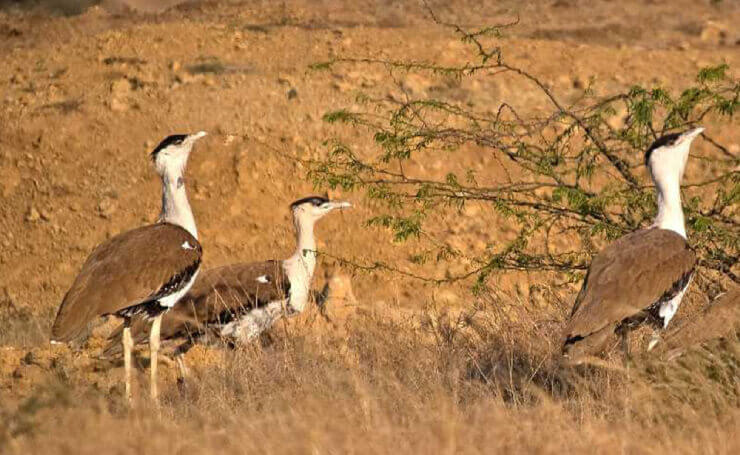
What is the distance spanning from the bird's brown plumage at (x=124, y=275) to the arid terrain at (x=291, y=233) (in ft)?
1.58

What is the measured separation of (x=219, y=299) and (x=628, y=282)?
4722mm

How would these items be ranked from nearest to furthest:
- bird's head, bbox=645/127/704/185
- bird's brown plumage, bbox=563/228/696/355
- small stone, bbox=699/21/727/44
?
bird's brown plumage, bbox=563/228/696/355
bird's head, bbox=645/127/704/185
small stone, bbox=699/21/727/44

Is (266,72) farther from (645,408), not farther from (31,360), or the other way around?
(645,408)

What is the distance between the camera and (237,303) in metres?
12.1

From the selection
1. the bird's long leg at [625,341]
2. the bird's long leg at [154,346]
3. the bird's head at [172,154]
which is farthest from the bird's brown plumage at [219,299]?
the bird's long leg at [625,341]

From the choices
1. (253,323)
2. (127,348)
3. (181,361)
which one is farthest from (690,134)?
(253,323)

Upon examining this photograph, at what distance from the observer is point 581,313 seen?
8367 mm

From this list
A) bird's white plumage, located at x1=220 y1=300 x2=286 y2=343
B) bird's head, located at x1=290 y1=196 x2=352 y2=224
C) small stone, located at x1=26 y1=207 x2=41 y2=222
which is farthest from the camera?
small stone, located at x1=26 y1=207 x2=41 y2=222

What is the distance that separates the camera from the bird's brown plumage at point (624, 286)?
8.30 metres

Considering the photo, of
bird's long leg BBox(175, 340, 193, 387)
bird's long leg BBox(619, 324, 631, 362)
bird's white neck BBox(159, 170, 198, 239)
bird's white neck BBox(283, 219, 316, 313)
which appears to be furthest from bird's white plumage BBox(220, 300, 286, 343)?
bird's long leg BBox(619, 324, 631, 362)

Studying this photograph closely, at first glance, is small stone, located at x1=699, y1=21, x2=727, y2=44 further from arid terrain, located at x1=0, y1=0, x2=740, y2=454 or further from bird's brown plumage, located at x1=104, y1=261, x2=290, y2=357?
bird's brown plumage, located at x1=104, y1=261, x2=290, y2=357

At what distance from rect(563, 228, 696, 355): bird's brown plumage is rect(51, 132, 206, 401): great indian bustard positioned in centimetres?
315

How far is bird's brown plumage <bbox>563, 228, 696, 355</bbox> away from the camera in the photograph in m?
8.30

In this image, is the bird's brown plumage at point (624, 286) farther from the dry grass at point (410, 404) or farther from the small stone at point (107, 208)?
the small stone at point (107, 208)
